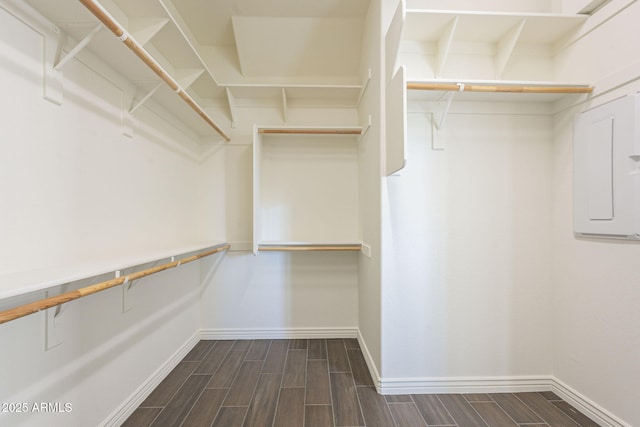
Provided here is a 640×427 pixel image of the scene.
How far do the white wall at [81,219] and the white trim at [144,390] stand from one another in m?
0.02

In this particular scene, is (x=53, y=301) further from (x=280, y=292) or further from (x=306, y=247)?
(x=280, y=292)

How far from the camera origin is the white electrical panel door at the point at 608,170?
1312mm

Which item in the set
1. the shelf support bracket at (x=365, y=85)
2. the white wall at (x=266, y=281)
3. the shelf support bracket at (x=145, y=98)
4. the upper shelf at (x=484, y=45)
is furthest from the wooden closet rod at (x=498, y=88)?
the shelf support bracket at (x=145, y=98)

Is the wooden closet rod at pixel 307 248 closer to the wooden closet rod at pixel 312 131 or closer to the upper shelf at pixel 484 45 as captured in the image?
the wooden closet rod at pixel 312 131

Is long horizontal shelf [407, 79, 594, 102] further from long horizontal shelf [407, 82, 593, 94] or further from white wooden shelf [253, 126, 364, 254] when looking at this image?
white wooden shelf [253, 126, 364, 254]

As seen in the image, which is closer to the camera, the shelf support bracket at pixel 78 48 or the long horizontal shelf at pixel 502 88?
the shelf support bracket at pixel 78 48

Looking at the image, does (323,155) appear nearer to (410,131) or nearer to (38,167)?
(410,131)

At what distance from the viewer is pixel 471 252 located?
1.77m

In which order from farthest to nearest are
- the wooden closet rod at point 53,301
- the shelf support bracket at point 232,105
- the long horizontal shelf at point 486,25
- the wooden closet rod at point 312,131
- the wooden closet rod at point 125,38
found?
the shelf support bracket at point 232,105 < the wooden closet rod at point 312,131 < the long horizontal shelf at point 486,25 < the wooden closet rod at point 125,38 < the wooden closet rod at point 53,301

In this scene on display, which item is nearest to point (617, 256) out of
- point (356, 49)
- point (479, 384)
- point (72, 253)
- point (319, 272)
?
point (479, 384)

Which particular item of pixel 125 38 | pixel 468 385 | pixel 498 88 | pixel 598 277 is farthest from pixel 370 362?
pixel 125 38

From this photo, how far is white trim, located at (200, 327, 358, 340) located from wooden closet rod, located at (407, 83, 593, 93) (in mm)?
2199

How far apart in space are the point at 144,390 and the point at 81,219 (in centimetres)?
121

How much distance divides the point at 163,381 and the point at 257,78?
8.86 ft
